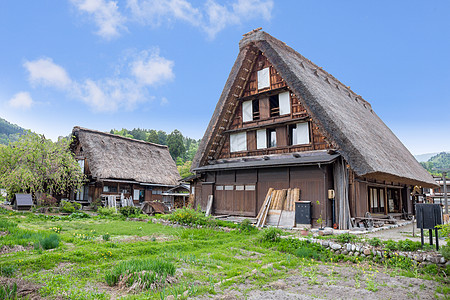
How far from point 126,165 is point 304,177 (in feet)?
63.0

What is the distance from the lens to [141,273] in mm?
5254

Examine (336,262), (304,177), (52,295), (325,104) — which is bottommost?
(336,262)

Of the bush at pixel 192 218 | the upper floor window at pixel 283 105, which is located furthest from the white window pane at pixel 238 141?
the bush at pixel 192 218

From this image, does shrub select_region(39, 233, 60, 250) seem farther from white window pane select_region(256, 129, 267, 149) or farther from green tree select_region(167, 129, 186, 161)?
green tree select_region(167, 129, 186, 161)

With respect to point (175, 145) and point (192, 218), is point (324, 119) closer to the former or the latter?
point (192, 218)

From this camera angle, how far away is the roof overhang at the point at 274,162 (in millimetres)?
12773

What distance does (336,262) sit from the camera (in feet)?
26.0

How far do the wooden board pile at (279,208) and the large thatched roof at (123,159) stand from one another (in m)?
15.5

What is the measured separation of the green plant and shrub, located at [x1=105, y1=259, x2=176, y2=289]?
1.41 meters

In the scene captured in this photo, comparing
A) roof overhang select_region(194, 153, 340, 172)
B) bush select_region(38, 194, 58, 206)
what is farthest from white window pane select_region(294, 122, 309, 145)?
bush select_region(38, 194, 58, 206)

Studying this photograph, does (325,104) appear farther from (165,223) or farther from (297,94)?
(165,223)

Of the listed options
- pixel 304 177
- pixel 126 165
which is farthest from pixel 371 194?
pixel 126 165

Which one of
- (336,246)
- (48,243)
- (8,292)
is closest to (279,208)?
(336,246)

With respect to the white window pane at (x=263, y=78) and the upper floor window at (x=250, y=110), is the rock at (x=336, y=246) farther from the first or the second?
the white window pane at (x=263, y=78)
